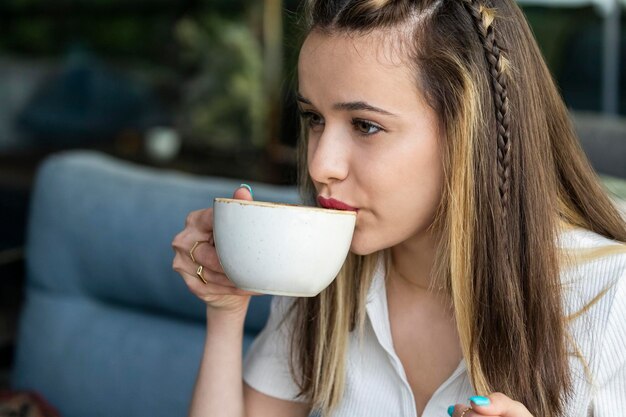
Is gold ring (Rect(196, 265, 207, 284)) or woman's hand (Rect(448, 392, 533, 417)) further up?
gold ring (Rect(196, 265, 207, 284))

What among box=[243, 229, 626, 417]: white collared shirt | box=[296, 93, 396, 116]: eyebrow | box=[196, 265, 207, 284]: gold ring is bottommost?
box=[243, 229, 626, 417]: white collared shirt

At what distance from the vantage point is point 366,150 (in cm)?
117

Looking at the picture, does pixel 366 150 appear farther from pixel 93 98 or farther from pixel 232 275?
pixel 93 98

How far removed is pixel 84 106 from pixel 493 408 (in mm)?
4165

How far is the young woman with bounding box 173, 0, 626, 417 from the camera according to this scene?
46.1 inches

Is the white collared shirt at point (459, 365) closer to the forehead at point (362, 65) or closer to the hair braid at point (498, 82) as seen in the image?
the hair braid at point (498, 82)

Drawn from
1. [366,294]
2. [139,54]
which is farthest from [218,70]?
[366,294]

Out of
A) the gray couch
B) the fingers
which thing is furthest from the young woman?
the gray couch

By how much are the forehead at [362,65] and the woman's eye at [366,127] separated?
0.04 metres

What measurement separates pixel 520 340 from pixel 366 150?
31 centimetres

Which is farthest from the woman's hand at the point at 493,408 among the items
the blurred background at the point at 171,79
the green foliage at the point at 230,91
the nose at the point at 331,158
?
the green foliage at the point at 230,91

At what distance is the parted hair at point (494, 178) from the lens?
119 cm

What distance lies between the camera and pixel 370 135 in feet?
3.82

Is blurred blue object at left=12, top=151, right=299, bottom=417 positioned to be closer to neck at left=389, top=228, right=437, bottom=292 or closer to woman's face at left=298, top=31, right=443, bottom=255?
neck at left=389, top=228, right=437, bottom=292
